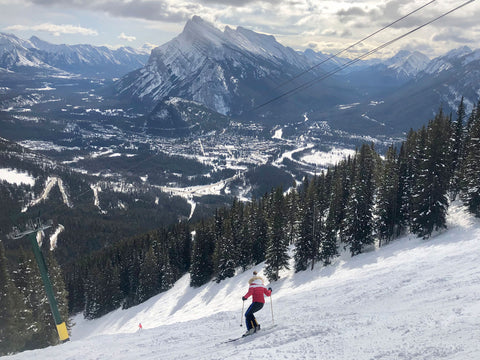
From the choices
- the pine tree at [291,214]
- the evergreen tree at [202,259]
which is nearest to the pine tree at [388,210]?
the pine tree at [291,214]

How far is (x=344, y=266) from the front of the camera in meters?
42.7

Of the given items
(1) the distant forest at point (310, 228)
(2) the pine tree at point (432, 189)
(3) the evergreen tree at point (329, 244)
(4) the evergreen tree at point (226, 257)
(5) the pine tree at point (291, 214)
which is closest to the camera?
(1) the distant forest at point (310, 228)

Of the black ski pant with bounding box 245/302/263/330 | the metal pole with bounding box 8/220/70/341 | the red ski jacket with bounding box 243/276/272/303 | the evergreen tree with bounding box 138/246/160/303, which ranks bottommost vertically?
the evergreen tree with bounding box 138/246/160/303

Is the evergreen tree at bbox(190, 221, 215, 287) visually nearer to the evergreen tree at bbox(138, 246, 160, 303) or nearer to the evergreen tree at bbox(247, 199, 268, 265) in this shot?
the evergreen tree at bbox(247, 199, 268, 265)

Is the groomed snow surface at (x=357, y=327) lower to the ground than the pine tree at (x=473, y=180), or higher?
lower

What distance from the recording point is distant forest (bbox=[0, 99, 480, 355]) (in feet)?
127

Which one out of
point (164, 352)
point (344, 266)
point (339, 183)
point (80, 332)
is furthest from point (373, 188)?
point (80, 332)

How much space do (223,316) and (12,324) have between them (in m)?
25.5

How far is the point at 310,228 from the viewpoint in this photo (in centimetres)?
4981

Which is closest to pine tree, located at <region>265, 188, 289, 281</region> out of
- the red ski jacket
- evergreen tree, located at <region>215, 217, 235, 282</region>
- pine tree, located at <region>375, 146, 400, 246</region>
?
evergreen tree, located at <region>215, 217, 235, 282</region>

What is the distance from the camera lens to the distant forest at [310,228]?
38.8 meters

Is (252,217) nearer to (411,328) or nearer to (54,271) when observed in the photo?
(54,271)

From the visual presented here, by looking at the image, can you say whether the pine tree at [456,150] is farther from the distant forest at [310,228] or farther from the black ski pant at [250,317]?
the black ski pant at [250,317]

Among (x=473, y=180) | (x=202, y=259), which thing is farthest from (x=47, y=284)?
(x=473, y=180)
